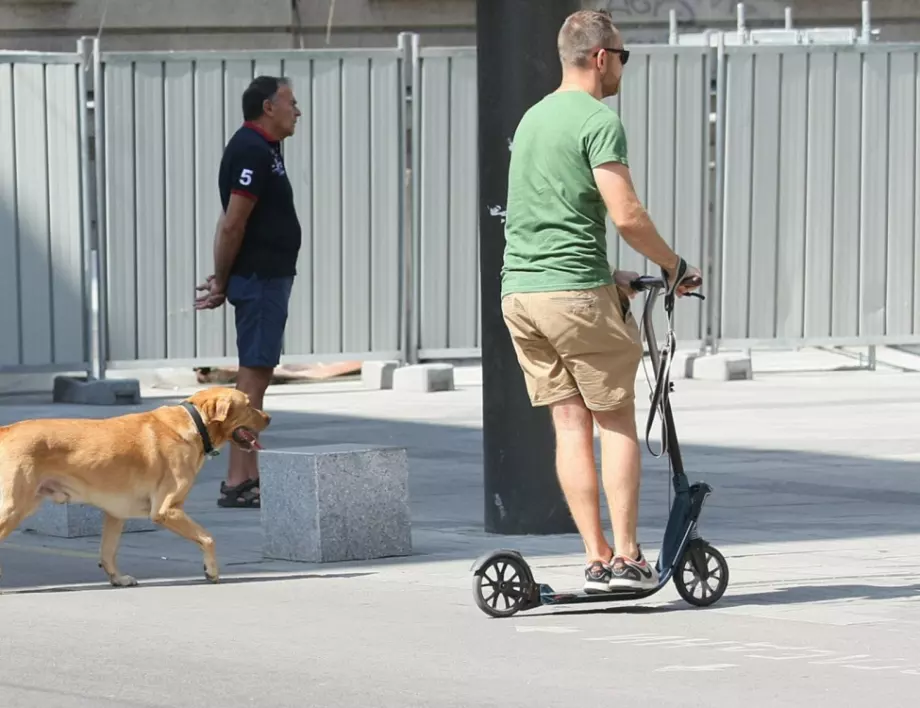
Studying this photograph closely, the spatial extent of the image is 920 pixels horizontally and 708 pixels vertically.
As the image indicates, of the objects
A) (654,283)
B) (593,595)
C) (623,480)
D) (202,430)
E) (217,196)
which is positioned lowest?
(593,595)

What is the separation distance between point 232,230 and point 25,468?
2839 millimetres

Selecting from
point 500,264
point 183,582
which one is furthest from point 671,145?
point 183,582

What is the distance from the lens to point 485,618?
23.8 feet

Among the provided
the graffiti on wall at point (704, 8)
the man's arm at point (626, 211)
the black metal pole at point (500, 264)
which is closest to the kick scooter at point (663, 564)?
Result: the man's arm at point (626, 211)

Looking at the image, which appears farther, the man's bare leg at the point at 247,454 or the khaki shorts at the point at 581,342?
the man's bare leg at the point at 247,454

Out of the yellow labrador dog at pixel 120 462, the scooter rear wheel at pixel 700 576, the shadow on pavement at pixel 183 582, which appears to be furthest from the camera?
the shadow on pavement at pixel 183 582

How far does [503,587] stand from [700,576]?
28.2 inches

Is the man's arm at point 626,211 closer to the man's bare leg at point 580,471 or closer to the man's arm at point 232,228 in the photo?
the man's bare leg at point 580,471

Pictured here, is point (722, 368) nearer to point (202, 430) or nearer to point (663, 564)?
point (202, 430)

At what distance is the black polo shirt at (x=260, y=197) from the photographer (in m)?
10.4

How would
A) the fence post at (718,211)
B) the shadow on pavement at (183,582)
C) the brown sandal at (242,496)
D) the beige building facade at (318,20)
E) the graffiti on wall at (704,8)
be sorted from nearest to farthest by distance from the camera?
the shadow on pavement at (183,582) < the brown sandal at (242,496) < the fence post at (718,211) < the beige building facade at (318,20) < the graffiti on wall at (704,8)

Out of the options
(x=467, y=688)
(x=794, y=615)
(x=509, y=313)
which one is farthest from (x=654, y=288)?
(x=467, y=688)

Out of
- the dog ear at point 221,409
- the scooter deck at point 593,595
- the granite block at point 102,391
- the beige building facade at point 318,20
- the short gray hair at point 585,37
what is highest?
the beige building facade at point 318,20

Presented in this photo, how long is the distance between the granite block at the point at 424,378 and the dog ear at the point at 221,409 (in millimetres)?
8462
